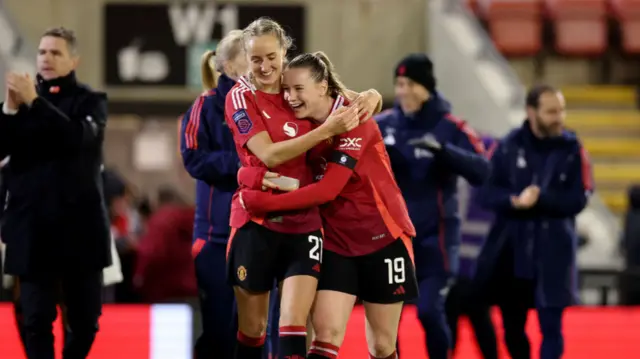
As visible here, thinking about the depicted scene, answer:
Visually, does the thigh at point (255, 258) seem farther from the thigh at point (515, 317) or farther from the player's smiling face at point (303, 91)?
the thigh at point (515, 317)

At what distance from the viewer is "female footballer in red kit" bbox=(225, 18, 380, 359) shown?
551cm

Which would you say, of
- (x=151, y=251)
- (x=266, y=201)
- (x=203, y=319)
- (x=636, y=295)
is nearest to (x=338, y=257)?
(x=266, y=201)

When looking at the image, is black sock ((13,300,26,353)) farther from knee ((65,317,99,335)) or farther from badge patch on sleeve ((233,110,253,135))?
badge patch on sleeve ((233,110,253,135))

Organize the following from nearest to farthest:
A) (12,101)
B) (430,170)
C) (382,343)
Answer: (382,343)
(12,101)
(430,170)

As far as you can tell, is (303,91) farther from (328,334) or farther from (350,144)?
(328,334)

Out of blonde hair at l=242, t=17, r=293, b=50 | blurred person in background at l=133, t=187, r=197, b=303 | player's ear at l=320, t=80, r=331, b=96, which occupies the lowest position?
blurred person in background at l=133, t=187, r=197, b=303

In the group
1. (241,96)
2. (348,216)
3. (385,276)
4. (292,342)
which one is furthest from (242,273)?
(241,96)

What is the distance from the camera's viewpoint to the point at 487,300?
7793mm

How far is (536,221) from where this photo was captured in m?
7.58

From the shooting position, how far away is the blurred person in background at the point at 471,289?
7.84 meters

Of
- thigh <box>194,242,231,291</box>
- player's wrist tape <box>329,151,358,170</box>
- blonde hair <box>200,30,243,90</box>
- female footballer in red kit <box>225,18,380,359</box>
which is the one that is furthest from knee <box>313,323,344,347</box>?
blonde hair <box>200,30,243,90</box>

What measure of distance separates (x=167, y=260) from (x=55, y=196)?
380 centimetres

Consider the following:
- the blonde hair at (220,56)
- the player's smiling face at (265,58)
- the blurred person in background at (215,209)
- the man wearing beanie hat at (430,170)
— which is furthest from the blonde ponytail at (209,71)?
the player's smiling face at (265,58)

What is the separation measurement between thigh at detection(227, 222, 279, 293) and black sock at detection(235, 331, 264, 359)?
0.73 ft
